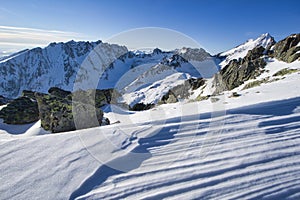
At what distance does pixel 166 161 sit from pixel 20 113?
9.36 m

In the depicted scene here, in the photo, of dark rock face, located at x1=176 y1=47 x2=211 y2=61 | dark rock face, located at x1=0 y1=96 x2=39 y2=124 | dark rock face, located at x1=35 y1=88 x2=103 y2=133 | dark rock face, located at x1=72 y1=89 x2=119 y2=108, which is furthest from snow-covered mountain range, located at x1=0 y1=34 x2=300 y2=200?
dark rock face, located at x1=176 y1=47 x2=211 y2=61

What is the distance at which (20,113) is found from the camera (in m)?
A: 9.69

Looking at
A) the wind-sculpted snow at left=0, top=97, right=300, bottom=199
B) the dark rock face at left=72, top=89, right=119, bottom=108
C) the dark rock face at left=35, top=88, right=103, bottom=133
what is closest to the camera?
the wind-sculpted snow at left=0, top=97, right=300, bottom=199

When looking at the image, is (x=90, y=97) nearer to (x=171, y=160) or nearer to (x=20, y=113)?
(x=20, y=113)

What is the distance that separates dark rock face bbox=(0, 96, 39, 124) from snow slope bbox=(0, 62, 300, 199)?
235 inches

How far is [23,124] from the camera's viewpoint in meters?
9.03

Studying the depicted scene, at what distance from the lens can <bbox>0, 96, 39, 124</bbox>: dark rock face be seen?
9075 millimetres

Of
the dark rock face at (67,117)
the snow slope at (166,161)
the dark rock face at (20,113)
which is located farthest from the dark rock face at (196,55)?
the snow slope at (166,161)

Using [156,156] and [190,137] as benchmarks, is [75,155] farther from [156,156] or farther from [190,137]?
[190,137]

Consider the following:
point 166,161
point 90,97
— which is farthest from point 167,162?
point 90,97

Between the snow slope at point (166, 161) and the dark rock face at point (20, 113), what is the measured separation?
596cm

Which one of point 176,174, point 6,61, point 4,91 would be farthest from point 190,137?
point 6,61

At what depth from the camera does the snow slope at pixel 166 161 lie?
271 cm

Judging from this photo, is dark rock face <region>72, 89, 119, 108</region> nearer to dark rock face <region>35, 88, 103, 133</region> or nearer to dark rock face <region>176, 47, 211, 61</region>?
dark rock face <region>35, 88, 103, 133</region>
